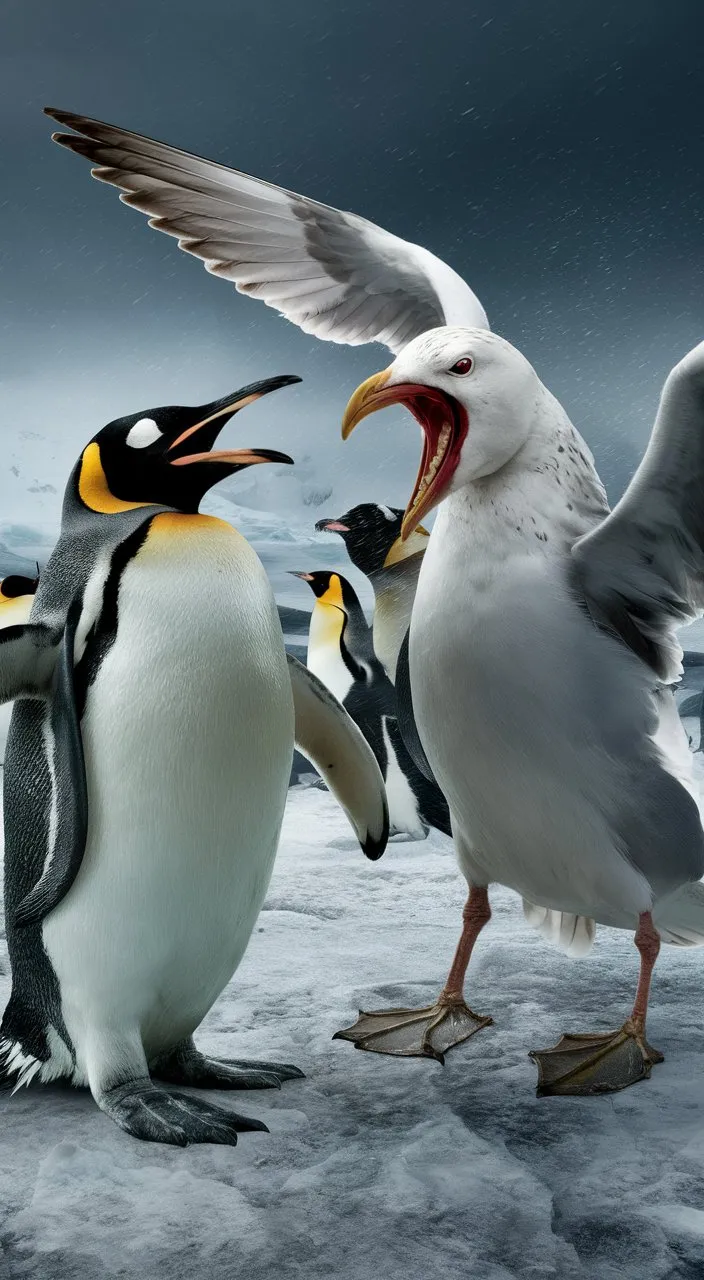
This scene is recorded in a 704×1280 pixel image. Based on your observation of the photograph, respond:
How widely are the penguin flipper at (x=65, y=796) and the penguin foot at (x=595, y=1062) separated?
2.40 ft

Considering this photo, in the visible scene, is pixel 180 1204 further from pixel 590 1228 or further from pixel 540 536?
pixel 540 536

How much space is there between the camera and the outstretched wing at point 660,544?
1.55 meters

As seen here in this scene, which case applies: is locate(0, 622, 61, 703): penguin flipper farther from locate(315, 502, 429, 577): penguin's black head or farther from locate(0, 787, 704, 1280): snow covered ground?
locate(315, 502, 429, 577): penguin's black head

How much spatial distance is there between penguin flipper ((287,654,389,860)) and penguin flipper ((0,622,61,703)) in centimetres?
42

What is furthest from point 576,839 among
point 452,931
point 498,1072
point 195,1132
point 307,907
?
point 307,907

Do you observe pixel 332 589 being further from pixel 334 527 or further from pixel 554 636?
pixel 554 636

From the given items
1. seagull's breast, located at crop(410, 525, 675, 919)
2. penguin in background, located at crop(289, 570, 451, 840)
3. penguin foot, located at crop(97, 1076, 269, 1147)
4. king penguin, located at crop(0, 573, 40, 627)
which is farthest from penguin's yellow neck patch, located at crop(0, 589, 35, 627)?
penguin foot, located at crop(97, 1076, 269, 1147)

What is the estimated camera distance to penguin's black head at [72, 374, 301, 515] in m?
1.57

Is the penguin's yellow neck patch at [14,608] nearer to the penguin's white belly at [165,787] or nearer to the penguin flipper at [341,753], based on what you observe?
the penguin flipper at [341,753]

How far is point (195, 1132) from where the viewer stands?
1442 millimetres

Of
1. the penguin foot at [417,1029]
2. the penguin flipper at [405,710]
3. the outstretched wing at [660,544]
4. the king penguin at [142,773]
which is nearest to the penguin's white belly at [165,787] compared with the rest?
the king penguin at [142,773]

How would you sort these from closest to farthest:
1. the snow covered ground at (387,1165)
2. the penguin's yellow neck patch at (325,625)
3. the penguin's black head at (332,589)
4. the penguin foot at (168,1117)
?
1. the snow covered ground at (387,1165)
2. the penguin foot at (168,1117)
3. the penguin's yellow neck patch at (325,625)
4. the penguin's black head at (332,589)

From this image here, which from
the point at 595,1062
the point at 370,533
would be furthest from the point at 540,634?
the point at 370,533

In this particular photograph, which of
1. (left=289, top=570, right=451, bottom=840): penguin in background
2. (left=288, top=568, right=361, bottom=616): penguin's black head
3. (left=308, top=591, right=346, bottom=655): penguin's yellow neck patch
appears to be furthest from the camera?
(left=288, top=568, right=361, bottom=616): penguin's black head
